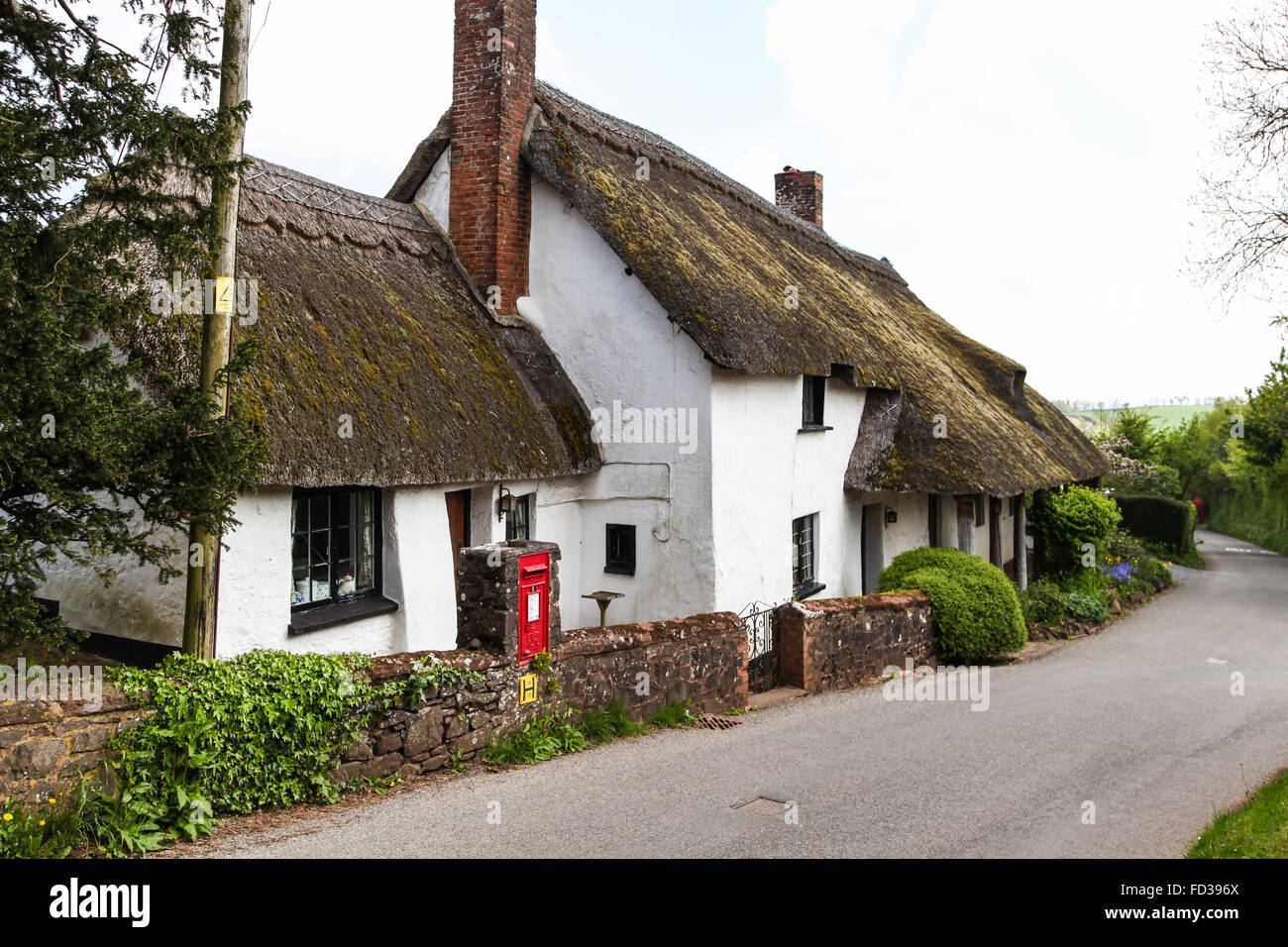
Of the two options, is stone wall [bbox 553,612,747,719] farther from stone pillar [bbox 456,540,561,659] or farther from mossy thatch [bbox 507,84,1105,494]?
mossy thatch [bbox 507,84,1105,494]

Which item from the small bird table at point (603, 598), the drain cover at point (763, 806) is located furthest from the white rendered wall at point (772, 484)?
the drain cover at point (763, 806)

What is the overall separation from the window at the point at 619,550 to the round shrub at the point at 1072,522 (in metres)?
11.5

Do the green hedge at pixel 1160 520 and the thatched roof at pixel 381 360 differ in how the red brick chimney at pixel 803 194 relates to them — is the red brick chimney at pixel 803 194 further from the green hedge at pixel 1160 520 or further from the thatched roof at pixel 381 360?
the thatched roof at pixel 381 360

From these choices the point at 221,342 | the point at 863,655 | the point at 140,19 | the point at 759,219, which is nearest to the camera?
the point at 140,19

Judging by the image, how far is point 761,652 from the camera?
1120cm

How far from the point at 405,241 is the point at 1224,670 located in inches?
498

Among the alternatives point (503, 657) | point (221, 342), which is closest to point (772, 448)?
point (503, 657)

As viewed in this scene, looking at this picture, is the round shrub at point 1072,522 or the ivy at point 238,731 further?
the round shrub at point 1072,522

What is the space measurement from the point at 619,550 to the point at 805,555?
3.59m

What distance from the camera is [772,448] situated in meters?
13.3

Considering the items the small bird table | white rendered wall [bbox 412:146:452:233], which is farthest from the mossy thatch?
the small bird table

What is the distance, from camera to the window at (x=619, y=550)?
1255 centimetres

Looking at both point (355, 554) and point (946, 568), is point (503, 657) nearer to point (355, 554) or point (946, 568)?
point (355, 554)

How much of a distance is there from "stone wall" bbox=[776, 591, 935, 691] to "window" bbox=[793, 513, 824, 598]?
5.76 feet
